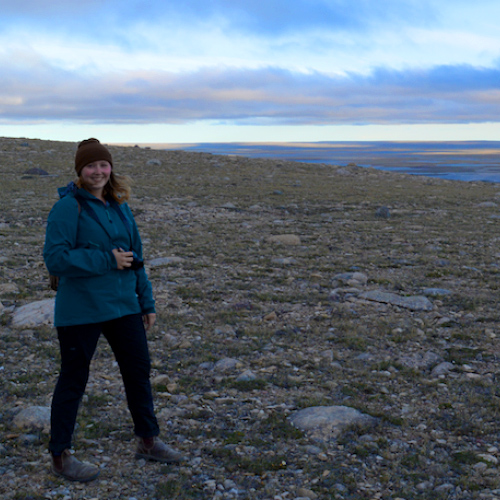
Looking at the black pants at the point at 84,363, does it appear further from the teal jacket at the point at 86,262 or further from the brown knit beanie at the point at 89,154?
the brown knit beanie at the point at 89,154

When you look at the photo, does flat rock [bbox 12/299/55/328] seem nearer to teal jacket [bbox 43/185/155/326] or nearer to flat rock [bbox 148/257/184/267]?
flat rock [bbox 148/257/184/267]

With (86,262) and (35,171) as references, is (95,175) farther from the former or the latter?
(35,171)

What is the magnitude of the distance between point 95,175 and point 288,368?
2.88 meters

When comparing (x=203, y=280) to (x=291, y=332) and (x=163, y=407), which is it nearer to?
(x=291, y=332)

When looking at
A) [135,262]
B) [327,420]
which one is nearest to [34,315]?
[135,262]

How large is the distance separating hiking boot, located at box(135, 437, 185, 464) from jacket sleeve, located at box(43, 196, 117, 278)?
51.0 inches

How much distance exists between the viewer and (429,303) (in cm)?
739

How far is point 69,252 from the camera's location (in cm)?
328

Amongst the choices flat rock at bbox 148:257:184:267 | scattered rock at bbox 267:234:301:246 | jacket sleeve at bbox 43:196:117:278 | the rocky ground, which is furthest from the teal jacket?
scattered rock at bbox 267:234:301:246

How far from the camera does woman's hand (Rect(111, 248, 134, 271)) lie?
11.2 ft

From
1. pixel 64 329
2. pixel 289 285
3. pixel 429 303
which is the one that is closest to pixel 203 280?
pixel 289 285

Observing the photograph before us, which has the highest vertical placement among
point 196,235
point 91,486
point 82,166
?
point 82,166

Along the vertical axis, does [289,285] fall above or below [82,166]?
below

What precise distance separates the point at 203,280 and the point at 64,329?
502 centimetres
